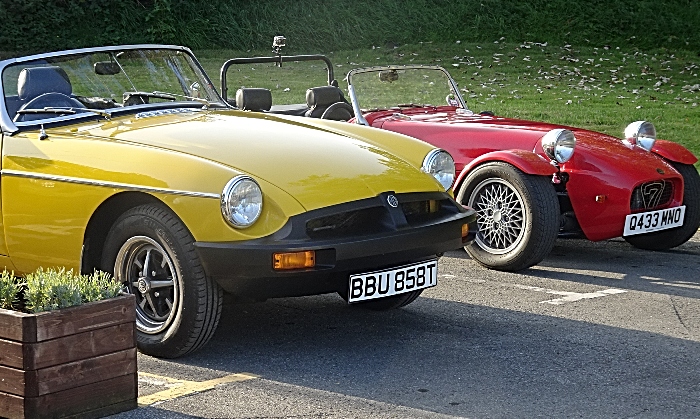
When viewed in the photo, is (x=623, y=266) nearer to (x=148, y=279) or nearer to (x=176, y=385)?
(x=148, y=279)

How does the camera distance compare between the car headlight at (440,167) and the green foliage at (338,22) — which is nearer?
the car headlight at (440,167)

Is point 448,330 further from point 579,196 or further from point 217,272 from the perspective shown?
point 579,196

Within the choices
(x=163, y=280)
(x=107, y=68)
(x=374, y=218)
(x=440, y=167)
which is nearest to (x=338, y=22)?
(x=107, y=68)

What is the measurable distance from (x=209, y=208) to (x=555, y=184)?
11.0 feet

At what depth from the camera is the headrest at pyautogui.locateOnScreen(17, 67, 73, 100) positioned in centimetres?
610

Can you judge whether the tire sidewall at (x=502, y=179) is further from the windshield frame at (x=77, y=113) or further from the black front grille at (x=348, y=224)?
the black front grille at (x=348, y=224)

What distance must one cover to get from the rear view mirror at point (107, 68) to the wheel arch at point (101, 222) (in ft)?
4.44

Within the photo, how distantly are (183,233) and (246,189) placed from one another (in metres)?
0.35

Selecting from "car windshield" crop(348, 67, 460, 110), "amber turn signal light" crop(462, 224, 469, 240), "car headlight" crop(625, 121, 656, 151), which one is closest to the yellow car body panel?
"amber turn signal light" crop(462, 224, 469, 240)

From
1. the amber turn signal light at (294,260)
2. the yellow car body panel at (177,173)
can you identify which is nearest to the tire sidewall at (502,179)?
the yellow car body panel at (177,173)

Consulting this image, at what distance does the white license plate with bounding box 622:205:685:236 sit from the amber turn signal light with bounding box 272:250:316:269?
3.19 meters

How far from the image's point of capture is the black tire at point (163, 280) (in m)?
4.97

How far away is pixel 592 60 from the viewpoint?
20.7m

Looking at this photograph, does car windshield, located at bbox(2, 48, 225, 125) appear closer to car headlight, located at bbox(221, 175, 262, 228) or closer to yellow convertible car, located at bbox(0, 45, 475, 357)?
yellow convertible car, located at bbox(0, 45, 475, 357)
